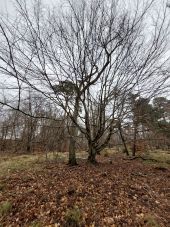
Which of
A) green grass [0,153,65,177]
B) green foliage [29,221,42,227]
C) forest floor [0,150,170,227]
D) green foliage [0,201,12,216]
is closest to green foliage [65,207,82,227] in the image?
forest floor [0,150,170,227]

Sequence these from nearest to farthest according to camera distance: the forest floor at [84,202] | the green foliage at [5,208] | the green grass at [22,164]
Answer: the forest floor at [84,202] < the green foliage at [5,208] < the green grass at [22,164]

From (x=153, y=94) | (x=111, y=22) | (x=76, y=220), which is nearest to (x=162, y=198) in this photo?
(x=76, y=220)

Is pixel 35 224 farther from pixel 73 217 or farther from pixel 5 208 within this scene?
pixel 5 208

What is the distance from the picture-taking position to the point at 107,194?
432 cm

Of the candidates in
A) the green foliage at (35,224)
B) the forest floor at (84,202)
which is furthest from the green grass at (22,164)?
the green foliage at (35,224)

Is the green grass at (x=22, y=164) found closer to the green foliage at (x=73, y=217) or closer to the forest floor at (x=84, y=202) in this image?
the forest floor at (x=84, y=202)

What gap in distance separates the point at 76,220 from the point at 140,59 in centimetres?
453

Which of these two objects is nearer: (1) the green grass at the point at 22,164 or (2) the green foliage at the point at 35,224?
(2) the green foliage at the point at 35,224

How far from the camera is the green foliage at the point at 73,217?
3.25m

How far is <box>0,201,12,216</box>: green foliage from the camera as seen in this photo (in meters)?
3.72

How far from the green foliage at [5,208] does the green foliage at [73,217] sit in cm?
127

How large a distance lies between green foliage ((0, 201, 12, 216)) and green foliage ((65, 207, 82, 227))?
127 cm

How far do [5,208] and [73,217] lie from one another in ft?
4.85

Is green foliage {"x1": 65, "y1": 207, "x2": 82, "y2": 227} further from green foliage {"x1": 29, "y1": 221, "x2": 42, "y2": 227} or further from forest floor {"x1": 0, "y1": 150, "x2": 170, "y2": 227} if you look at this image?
green foliage {"x1": 29, "y1": 221, "x2": 42, "y2": 227}
